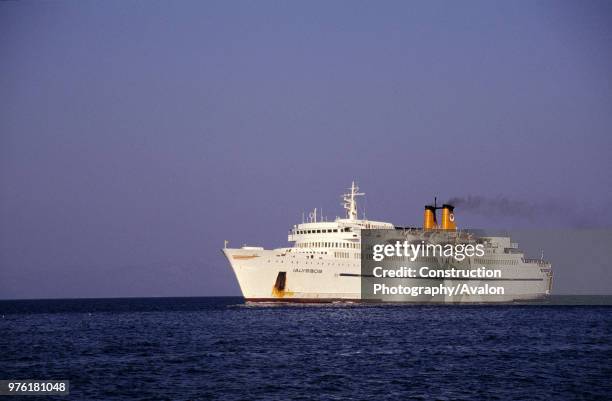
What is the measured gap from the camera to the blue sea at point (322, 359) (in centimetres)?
2766

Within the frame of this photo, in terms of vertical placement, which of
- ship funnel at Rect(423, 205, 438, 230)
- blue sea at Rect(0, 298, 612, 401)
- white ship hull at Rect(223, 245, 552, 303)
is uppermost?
ship funnel at Rect(423, 205, 438, 230)

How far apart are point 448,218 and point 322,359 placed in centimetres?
5238

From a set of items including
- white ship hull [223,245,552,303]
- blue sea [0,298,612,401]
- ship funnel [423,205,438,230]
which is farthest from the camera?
ship funnel [423,205,438,230]

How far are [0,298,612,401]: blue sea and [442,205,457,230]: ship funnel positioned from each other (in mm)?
27868

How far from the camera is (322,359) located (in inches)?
1398

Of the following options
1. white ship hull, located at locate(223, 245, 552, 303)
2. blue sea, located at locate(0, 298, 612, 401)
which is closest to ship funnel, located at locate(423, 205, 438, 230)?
white ship hull, located at locate(223, 245, 552, 303)

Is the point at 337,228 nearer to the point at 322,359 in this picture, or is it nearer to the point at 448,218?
the point at 448,218

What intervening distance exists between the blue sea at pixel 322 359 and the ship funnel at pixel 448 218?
27.9 meters

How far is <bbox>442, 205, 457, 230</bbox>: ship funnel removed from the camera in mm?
85312

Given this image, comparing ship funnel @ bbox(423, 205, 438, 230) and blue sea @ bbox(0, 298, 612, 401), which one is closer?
blue sea @ bbox(0, 298, 612, 401)

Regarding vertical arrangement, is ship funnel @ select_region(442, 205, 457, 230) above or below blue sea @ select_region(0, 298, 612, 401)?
above

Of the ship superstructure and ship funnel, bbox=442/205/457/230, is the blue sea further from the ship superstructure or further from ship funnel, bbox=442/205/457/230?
ship funnel, bbox=442/205/457/230

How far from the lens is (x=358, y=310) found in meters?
66.1

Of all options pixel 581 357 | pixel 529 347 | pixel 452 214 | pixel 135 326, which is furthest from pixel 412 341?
pixel 452 214
